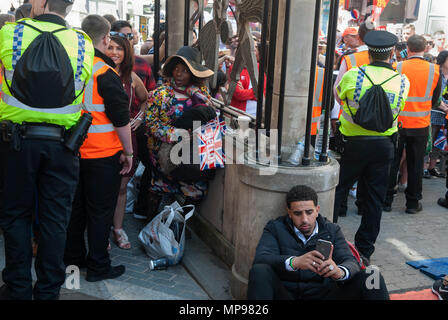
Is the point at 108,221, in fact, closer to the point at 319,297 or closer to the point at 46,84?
the point at 46,84

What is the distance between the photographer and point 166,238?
4297 millimetres

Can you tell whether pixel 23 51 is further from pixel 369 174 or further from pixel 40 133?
pixel 369 174

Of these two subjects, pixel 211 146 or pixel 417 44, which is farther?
pixel 417 44

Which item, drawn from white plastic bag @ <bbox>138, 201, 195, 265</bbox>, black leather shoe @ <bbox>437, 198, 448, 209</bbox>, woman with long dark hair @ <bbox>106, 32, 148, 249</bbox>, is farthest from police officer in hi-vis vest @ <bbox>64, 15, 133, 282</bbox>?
black leather shoe @ <bbox>437, 198, 448, 209</bbox>

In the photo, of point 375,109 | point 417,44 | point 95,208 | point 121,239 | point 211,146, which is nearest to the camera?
point 95,208

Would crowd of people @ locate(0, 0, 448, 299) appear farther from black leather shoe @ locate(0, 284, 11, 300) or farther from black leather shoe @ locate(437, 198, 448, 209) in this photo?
black leather shoe @ locate(437, 198, 448, 209)

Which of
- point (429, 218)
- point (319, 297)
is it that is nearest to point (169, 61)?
point (319, 297)

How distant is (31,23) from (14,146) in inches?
29.7

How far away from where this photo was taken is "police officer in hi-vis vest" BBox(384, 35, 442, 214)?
19.0 feet

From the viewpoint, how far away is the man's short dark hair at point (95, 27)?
366 centimetres

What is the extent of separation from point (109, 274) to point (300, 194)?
173 cm

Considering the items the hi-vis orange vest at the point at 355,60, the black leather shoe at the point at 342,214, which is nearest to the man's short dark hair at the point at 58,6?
the hi-vis orange vest at the point at 355,60

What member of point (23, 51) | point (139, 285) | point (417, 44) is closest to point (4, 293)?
point (139, 285)

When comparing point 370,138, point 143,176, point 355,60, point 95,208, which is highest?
point 355,60
